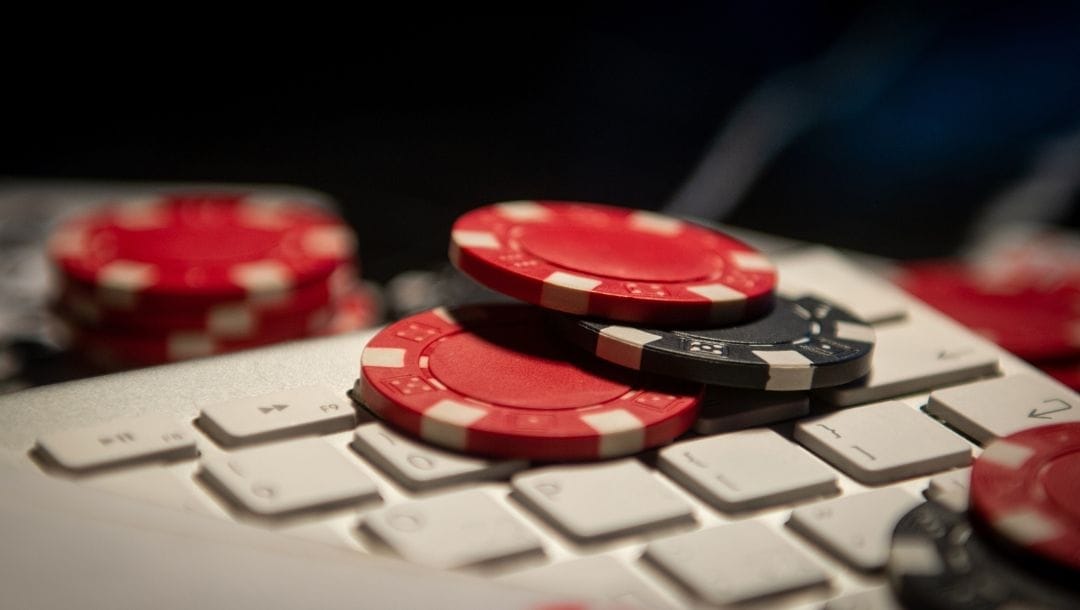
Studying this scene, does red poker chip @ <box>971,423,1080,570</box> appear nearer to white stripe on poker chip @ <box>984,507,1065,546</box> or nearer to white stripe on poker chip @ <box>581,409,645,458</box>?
white stripe on poker chip @ <box>984,507,1065,546</box>

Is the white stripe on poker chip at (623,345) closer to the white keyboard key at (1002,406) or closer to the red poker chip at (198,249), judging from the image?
the white keyboard key at (1002,406)

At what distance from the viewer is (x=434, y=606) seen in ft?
1.56

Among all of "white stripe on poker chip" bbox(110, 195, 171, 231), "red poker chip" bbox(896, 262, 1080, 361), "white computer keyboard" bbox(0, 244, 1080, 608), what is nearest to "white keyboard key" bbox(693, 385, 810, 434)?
"white computer keyboard" bbox(0, 244, 1080, 608)

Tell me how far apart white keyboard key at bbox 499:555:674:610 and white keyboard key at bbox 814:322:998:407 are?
8.9 inches

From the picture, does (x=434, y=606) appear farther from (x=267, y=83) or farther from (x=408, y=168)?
(x=267, y=83)

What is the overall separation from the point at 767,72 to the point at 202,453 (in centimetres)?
131

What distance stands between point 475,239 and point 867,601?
332mm

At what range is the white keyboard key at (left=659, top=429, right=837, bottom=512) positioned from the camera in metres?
0.59

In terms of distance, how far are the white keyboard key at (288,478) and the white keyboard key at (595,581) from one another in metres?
0.09

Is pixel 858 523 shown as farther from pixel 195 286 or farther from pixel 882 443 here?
pixel 195 286

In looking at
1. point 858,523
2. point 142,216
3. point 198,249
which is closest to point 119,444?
point 858,523

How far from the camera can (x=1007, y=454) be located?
0.58 metres

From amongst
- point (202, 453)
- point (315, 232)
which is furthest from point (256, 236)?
point (202, 453)

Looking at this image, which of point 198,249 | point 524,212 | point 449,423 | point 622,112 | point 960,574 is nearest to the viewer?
point 960,574
